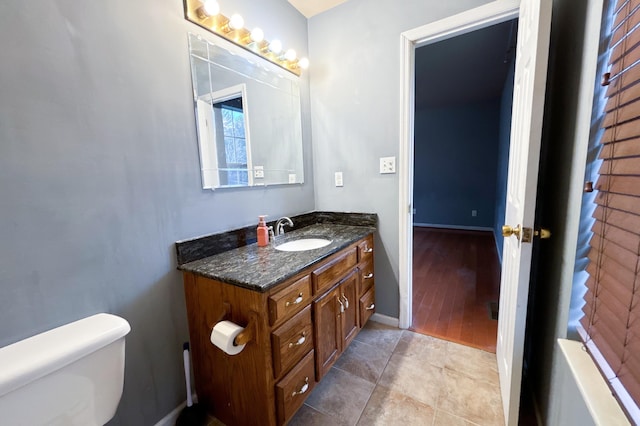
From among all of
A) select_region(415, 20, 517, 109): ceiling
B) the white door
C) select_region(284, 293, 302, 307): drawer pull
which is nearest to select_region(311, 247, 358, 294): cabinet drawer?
select_region(284, 293, 302, 307): drawer pull

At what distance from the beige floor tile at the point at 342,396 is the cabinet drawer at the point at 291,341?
356 mm

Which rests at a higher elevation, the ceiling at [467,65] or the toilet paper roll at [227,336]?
the ceiling at [467,65]

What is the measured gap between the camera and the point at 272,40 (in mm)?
1703

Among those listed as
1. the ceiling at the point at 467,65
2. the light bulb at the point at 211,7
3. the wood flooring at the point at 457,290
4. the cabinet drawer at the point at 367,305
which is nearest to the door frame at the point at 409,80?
the cabinet drawer at the point at 367,305

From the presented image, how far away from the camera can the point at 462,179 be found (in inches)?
202

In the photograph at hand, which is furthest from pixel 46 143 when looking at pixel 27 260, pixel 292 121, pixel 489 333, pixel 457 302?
pixel 457 302

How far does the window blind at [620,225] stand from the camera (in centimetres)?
55

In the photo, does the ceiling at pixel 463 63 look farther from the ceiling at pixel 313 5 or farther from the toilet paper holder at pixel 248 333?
the toilet paper holder at pixel 248 333

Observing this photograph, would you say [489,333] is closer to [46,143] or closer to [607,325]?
[607,325]

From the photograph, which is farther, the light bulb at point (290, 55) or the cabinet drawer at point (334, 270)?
the light bulb at point (290, 55)

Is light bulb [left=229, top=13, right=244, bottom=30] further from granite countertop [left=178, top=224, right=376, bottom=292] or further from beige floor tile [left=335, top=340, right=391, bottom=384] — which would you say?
beige floor tile [left=335, top=340, right=391, bottom=384]

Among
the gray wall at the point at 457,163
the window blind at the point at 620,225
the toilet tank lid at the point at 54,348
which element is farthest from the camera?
the gray wall at the point at 457,163

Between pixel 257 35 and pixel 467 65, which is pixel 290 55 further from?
pixel 467 65

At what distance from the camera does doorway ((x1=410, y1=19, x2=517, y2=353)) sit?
220cm
